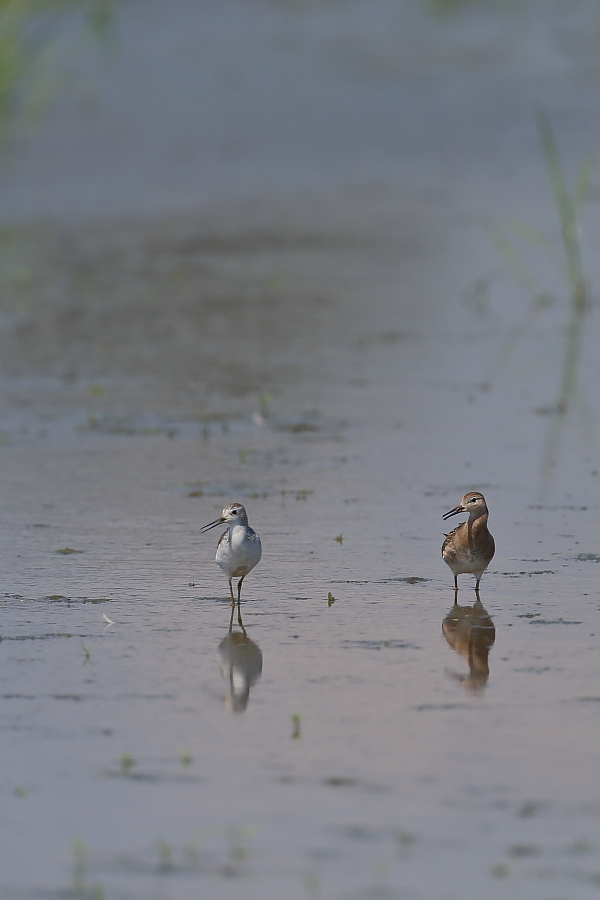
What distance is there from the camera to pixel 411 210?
21.8 meters

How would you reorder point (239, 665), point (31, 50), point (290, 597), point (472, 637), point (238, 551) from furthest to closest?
point (31, 50) < point (290, 597) < point (238, 551) < point (472, 637) < point (239, 665)

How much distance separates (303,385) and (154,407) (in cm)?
142

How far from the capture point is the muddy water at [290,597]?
514 cm

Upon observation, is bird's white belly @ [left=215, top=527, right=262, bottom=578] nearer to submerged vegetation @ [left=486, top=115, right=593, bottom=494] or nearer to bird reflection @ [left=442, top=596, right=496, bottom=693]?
bird reflection @ [left=442, top=596, right=496, bottom=693]

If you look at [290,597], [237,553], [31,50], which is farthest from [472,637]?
[31,50]

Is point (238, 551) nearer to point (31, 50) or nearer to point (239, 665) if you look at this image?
point (239, 665)

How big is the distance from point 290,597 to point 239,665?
Result: 1092mm

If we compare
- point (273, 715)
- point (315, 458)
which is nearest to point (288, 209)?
point (315, 458)

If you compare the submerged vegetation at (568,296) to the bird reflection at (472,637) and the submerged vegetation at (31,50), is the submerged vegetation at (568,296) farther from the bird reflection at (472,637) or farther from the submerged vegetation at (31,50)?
the submerged vegetation at (31,50)

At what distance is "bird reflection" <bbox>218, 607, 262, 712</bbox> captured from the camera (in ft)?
21.0

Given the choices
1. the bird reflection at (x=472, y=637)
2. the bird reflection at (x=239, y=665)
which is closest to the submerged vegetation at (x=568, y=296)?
the bird reflection at (x=472, y=637)

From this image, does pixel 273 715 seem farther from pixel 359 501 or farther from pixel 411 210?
pixel 411 210

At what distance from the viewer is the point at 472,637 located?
715cm

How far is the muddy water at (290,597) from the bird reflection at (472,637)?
0.02m
